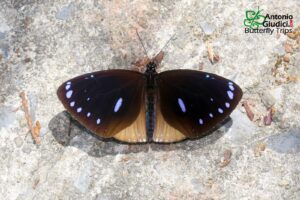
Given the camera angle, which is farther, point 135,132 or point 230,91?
point 135,132

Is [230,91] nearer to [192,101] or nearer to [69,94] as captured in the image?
[192,101]

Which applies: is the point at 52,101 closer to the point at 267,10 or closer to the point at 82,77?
the point at 82,77

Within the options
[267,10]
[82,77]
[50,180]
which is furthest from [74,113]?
[267,10]

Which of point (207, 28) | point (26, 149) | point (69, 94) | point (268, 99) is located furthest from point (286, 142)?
point (26, 149)

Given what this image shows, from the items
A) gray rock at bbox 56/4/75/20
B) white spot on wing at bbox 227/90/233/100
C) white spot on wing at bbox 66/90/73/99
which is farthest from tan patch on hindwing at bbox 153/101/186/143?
gray rock at bbox 56/4/75/20

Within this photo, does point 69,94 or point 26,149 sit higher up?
point 69,94

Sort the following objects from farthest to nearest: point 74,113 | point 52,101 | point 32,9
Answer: point 32,9, point 52,101, point 74,113

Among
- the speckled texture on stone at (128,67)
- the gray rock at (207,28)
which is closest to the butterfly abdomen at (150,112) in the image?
the speckled texture on stone at (128,67)
